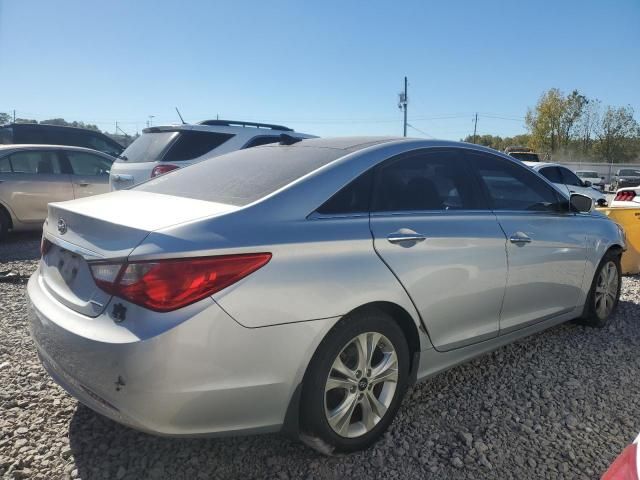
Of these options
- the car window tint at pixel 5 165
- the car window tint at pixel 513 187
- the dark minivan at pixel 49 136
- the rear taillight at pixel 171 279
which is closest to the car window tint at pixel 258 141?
the car window tint at pixel 5 165

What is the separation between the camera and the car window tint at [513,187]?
3412 millimetres

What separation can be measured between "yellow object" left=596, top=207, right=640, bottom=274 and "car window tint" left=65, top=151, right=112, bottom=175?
25.4 feet

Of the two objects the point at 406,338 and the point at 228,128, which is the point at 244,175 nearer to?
the point at 406,338

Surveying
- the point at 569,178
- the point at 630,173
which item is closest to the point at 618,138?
the point at 630,173

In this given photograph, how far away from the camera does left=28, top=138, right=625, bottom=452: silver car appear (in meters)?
1.98

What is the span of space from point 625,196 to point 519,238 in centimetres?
713

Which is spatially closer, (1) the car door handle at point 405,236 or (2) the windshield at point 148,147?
(1) the car door handle at point 405,236

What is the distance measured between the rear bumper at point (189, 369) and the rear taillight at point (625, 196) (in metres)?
8.58

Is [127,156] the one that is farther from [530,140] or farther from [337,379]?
[530,140]

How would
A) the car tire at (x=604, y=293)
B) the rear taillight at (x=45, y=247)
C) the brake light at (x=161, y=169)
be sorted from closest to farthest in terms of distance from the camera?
the rear taillight at (x=45, y=247)
the car tire at (x=604, y=293)
the brake light at (x=161, y=169)

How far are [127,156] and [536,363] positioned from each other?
5.55 m

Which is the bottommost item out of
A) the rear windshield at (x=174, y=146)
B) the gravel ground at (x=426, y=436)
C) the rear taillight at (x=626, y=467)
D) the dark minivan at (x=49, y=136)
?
the gravel ground at (x=426, y=436)

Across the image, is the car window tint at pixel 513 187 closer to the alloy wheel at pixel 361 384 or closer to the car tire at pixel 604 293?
the car tire at pixel 604 293

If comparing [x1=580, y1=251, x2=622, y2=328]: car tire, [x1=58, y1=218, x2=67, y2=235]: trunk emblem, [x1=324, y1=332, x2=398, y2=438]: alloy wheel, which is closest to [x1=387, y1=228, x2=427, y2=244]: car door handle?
[x1=324, y1=332, x2=398, y2=438]: alloy wheel
